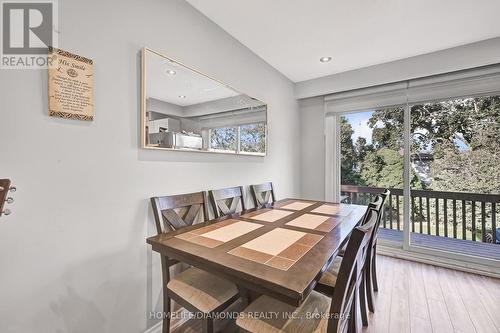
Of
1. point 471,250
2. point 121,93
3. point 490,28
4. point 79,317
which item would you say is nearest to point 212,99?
point 121,93

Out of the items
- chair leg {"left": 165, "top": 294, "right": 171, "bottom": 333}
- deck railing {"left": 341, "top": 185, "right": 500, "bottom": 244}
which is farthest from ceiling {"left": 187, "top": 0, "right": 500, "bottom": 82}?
chair leg {"left": 165, "top": 294, "right": 171, "bottom": 333}

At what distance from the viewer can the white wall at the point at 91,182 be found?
1018 mm

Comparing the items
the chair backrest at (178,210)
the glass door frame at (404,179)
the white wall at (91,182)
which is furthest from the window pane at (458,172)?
the white wall at (91,182)

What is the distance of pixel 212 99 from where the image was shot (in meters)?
2.08

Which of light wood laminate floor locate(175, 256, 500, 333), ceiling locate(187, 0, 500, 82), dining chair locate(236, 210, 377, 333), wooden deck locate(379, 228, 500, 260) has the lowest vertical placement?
light wood laminate floor locate(175, 256, 500, 333)

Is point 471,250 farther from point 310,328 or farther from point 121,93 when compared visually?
point 121,93

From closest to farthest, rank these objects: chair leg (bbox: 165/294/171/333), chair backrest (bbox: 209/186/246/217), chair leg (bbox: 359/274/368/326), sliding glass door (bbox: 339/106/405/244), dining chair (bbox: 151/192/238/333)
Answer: dining chair (bbox: 151/192/238/333) < chair leg (bbox: 165/294/171/333) < chair leg (bbox: 359/274/368/326) < chair backrest (bbox: 209/186/246/217) < sliding glass door (bbox: 339/106/405/244)

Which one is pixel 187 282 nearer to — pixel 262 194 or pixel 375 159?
pixel 262 194

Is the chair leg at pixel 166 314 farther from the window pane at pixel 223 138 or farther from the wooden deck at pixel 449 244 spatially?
the wooden deck at pixel 449 244

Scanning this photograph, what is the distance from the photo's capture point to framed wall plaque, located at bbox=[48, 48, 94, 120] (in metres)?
1.10

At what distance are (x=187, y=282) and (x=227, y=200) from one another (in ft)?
3.04

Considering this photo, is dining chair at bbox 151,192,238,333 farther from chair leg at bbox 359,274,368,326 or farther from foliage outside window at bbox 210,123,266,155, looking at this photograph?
chair leg at bbox 359,274,368,326

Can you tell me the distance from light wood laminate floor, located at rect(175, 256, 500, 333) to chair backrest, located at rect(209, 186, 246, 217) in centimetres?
88

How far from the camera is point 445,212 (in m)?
3.08
